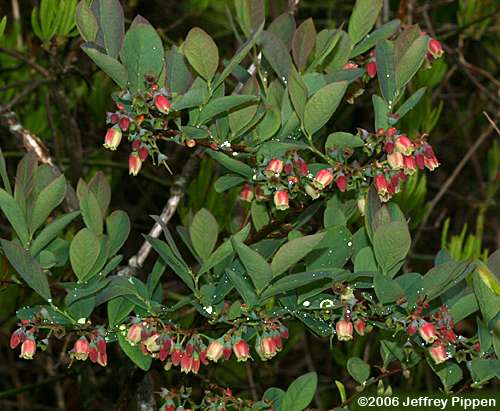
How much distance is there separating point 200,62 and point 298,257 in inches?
9.8

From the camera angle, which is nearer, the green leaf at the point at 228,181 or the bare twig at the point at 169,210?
the green leaf at the point at 228,181

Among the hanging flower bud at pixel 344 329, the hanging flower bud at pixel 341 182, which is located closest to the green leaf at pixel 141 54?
the hanging flower bud at pixel 341 182

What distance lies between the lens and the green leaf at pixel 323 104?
3.32 ft

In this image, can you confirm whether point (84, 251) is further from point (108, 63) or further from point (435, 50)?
point (435, 50)

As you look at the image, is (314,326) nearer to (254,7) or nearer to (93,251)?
(93,251)

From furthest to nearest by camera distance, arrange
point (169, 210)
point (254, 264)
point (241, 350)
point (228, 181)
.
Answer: point (169, 210), point (228, 181), point (241, 350), point (254, 264)

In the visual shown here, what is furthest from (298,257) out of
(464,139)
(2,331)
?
(464,139)

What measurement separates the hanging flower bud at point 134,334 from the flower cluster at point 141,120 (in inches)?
6.8

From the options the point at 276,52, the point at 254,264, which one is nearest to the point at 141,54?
the point at 276,52

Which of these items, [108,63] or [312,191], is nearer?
[108,63]

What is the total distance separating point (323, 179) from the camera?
1.07 meters

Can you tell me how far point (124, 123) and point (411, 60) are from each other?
1.05 feet

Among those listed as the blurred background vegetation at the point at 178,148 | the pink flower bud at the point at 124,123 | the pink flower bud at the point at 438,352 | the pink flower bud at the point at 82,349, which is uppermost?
the pink flower bud at the point at 124,123

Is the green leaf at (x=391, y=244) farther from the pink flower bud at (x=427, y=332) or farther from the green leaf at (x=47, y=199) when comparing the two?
the green leaf at (x=47, y=199)
